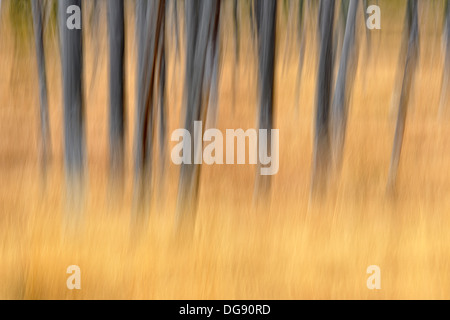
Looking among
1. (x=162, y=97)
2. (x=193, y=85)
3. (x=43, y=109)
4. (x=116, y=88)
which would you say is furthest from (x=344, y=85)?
(x=43, y=109)

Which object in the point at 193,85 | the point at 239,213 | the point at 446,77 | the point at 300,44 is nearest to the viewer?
the point at 239,213

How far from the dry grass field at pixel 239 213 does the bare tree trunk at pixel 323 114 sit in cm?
4

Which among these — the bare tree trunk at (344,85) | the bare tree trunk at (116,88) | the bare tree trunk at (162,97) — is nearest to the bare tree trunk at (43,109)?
the bare tree trunk at (116,88)

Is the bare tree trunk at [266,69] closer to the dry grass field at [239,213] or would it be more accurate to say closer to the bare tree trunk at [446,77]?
the dry grass field at [239,213]

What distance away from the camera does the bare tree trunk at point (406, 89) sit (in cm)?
231

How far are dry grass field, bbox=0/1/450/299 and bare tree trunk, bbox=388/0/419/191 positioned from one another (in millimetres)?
27

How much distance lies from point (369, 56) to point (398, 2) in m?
0.27

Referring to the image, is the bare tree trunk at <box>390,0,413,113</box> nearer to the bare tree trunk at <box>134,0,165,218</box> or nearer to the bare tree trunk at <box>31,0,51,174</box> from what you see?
the bare tree trunk at <box>134,0,165,218</box>

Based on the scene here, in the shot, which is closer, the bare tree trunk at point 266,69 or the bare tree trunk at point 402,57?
the bare tree trunk at point 266,69

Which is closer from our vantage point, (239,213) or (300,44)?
(239,213)

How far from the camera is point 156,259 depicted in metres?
2.14

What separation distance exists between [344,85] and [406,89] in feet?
0.76

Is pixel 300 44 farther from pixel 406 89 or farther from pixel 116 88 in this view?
pixel 116 88

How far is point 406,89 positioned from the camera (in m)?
2.39
